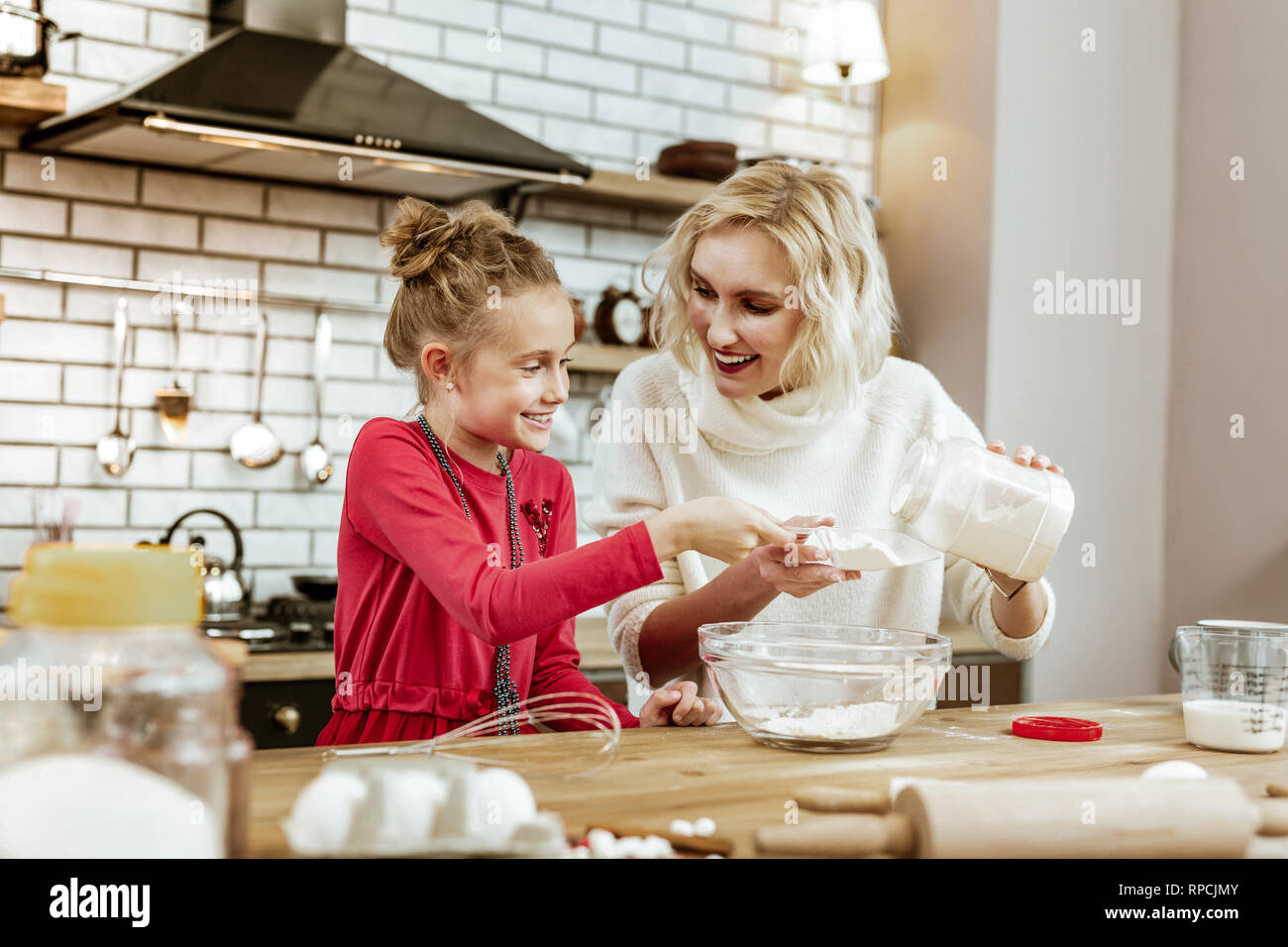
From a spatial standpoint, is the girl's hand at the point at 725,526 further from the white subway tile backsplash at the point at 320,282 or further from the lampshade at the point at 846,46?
the lampshade at the point at 846,46

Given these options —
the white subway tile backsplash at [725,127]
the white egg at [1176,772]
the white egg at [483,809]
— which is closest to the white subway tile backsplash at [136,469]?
the white subway tile backsplash at [725,127]

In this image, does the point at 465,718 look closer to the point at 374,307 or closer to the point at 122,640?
the point at 122,640

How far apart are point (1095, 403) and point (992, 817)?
299cm

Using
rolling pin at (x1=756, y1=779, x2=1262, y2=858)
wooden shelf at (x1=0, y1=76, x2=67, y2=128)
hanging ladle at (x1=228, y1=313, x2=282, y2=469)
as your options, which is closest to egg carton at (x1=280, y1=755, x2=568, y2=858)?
rolling pin at (x1=756, y1=779, x2=1262, y2=858)

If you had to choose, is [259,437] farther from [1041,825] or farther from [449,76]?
[1041,825]

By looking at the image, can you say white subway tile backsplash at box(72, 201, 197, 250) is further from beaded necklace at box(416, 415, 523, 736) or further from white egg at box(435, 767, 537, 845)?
white egg at box(435, 767, 537, 845)

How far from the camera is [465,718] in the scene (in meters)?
1.48

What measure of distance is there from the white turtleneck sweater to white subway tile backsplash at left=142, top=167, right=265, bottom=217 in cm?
140

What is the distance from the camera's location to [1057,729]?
1351 mm

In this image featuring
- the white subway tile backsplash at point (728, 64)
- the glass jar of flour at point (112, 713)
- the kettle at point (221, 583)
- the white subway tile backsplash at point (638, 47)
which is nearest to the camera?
the glass jar of flour at point (112, 713)

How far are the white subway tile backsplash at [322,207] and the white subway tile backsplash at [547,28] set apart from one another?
65 cm

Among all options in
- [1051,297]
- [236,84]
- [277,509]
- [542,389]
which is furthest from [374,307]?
[1051,297]

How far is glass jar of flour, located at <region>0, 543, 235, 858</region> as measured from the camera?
63 centimetres

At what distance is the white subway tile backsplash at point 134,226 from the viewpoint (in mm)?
2729
